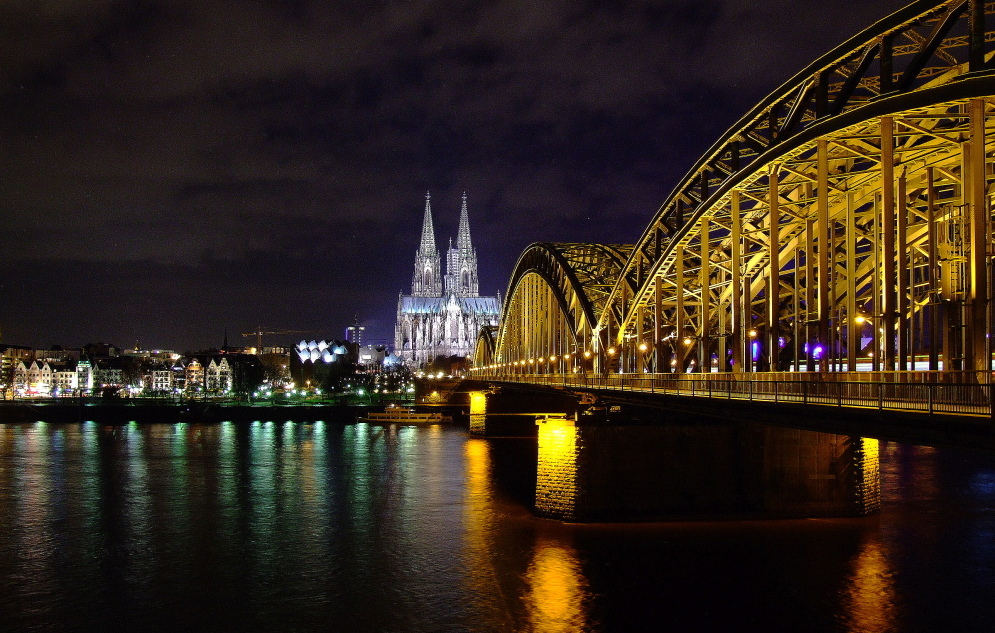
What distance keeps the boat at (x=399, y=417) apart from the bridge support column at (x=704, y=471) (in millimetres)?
77335

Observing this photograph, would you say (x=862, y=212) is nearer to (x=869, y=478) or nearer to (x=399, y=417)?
(x=869, y=478)

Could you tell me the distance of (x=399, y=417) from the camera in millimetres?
114312

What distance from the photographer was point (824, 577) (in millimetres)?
29938

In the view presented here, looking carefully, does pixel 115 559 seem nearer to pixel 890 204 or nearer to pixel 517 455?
pixel 890 204

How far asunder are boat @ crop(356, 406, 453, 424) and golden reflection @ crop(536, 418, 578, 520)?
246 feet

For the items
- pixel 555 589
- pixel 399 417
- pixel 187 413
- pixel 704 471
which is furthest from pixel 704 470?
pixel 187 413

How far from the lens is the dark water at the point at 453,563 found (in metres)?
27.0

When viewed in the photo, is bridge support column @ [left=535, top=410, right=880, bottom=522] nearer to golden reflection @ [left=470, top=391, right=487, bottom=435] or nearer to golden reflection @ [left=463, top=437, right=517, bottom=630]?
golden reflection @ [left=463, top=437, right=517, bottom=630]

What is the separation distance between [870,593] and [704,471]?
8.73m

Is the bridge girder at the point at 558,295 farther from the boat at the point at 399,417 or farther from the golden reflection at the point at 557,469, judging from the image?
the golden reflection at the point at 557,469

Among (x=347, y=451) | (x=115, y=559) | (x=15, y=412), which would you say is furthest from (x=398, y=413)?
(x=115, y=559)

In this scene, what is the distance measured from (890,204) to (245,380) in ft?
545

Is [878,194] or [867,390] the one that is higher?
[878,194]

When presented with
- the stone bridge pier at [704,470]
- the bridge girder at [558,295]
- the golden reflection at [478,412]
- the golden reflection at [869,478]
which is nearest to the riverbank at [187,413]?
the golden reflection at [478,412]
